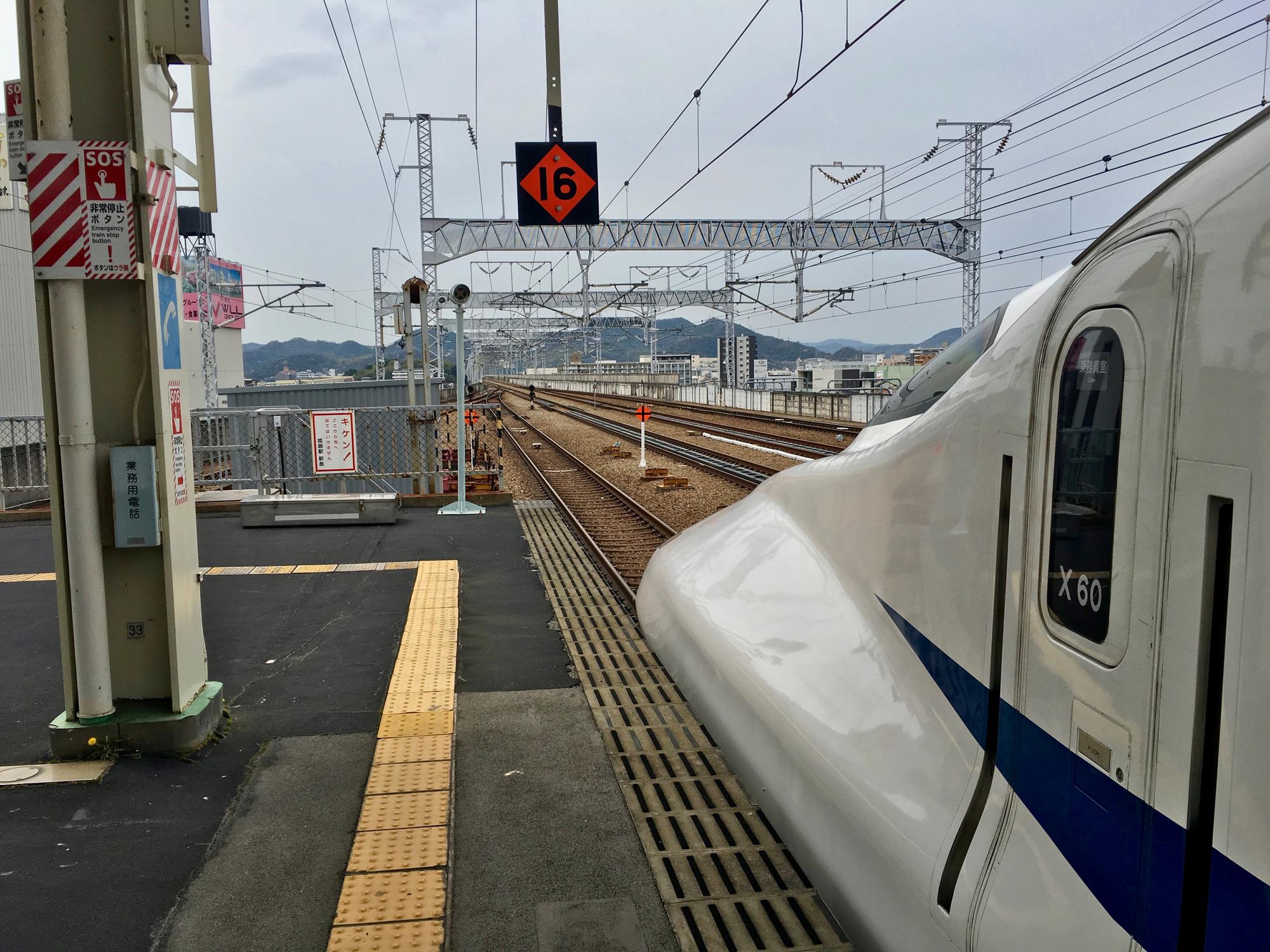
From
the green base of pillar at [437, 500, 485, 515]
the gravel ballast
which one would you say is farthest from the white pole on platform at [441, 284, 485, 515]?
the gravel ballast

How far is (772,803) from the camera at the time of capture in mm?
3559

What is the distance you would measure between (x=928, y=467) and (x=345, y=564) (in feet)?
22.1

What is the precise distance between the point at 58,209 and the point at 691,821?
3735 mm

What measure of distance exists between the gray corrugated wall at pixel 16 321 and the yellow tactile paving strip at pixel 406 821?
78.8ft

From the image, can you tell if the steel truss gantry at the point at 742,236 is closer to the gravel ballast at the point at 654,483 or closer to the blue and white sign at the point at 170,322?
the gravel ballast at the point at 654,483

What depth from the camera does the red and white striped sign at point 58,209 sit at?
13.5 ft

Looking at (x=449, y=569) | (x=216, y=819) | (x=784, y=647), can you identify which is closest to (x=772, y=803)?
(x=784, y=647)

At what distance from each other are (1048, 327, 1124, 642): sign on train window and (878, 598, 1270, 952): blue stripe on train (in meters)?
0.31

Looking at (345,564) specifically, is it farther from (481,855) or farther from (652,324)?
(652,324)

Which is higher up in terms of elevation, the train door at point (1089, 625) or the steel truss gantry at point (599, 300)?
the steel truss gantry at point (599, 300)

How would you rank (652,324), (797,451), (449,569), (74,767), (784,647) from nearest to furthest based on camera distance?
(784,647), (74,767), (449,569), (797,451), (652,324)

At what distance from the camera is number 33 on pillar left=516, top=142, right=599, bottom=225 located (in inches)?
427

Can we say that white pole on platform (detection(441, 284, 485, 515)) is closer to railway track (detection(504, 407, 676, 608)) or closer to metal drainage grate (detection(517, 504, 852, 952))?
railway track (detection(504, 407, 676, 608))

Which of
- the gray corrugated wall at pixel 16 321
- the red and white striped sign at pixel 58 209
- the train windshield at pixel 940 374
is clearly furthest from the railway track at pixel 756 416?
the gray corrugated wall at pixel 16 321
